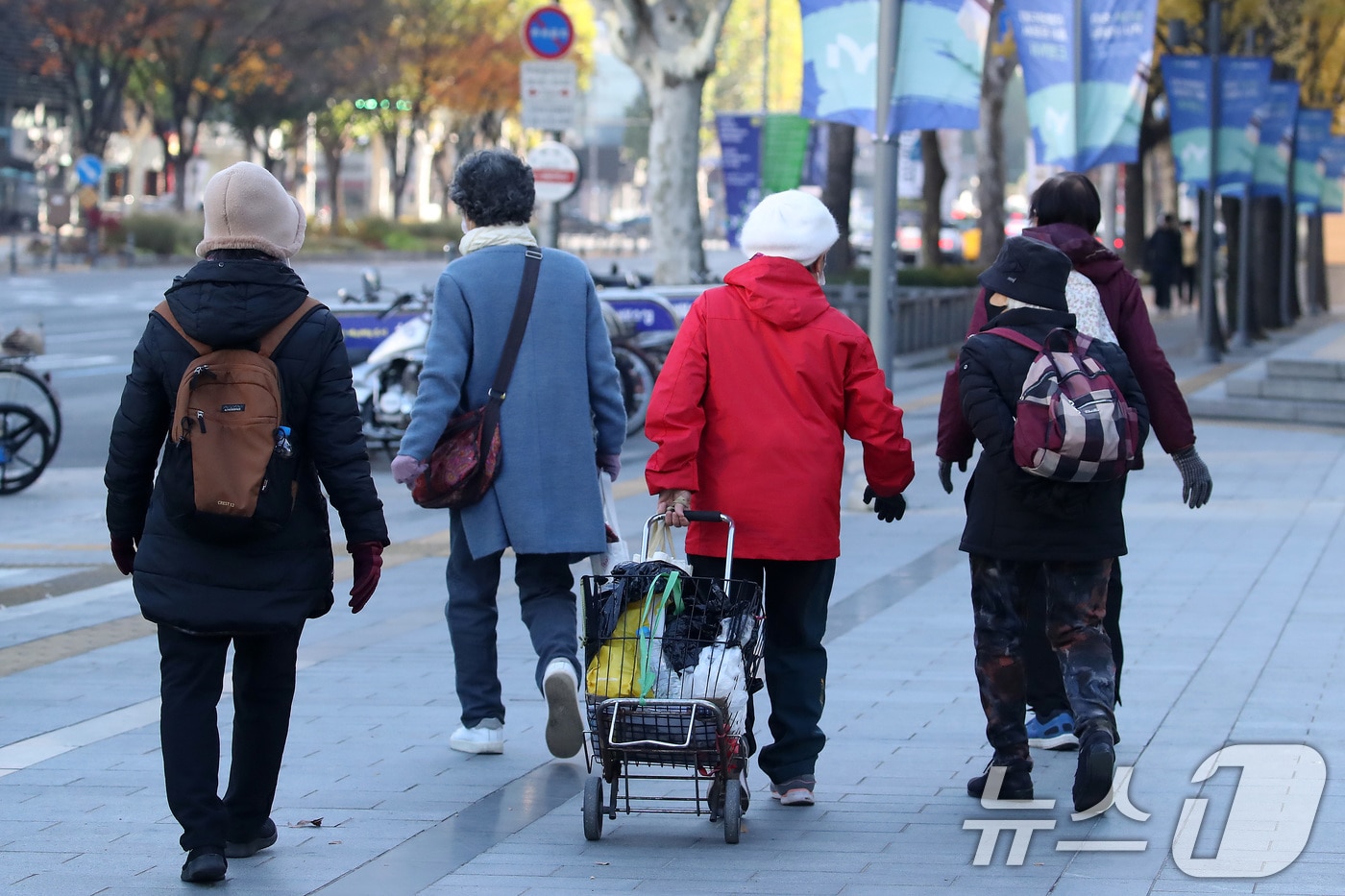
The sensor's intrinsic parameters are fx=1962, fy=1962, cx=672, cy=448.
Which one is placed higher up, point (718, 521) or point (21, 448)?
point (718, 521)

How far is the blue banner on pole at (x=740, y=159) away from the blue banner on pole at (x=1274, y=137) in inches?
243

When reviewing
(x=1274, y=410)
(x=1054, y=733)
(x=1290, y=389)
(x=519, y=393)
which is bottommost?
(x=1274, y=410)

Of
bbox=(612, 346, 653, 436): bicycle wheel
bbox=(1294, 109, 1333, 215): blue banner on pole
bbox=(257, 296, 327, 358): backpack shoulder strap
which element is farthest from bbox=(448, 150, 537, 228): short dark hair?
bbox=(1294, 109, 1333, 215): blue banner on pole

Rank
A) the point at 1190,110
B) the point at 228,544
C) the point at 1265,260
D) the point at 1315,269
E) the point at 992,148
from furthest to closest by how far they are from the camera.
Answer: the point at 1315,269, the point at 992,148, the point at 1265,260, the point at 1190,110, the point at 228,544

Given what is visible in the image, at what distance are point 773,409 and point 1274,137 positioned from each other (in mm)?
21408

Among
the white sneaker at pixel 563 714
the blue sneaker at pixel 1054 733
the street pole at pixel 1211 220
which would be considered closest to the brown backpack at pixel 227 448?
the white sneaker at pixel 563 714

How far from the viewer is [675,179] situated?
21781 mm

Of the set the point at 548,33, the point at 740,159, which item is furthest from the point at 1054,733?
the point at 740,159

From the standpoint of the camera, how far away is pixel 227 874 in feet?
15.3

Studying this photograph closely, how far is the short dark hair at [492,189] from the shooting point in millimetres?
5754

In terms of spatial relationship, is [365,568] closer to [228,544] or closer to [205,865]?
[228,544]

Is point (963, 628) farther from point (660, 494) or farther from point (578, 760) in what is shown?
point (660, 494)

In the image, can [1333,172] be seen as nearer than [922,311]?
No

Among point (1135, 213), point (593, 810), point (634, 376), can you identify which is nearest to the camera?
point (593, 810)
